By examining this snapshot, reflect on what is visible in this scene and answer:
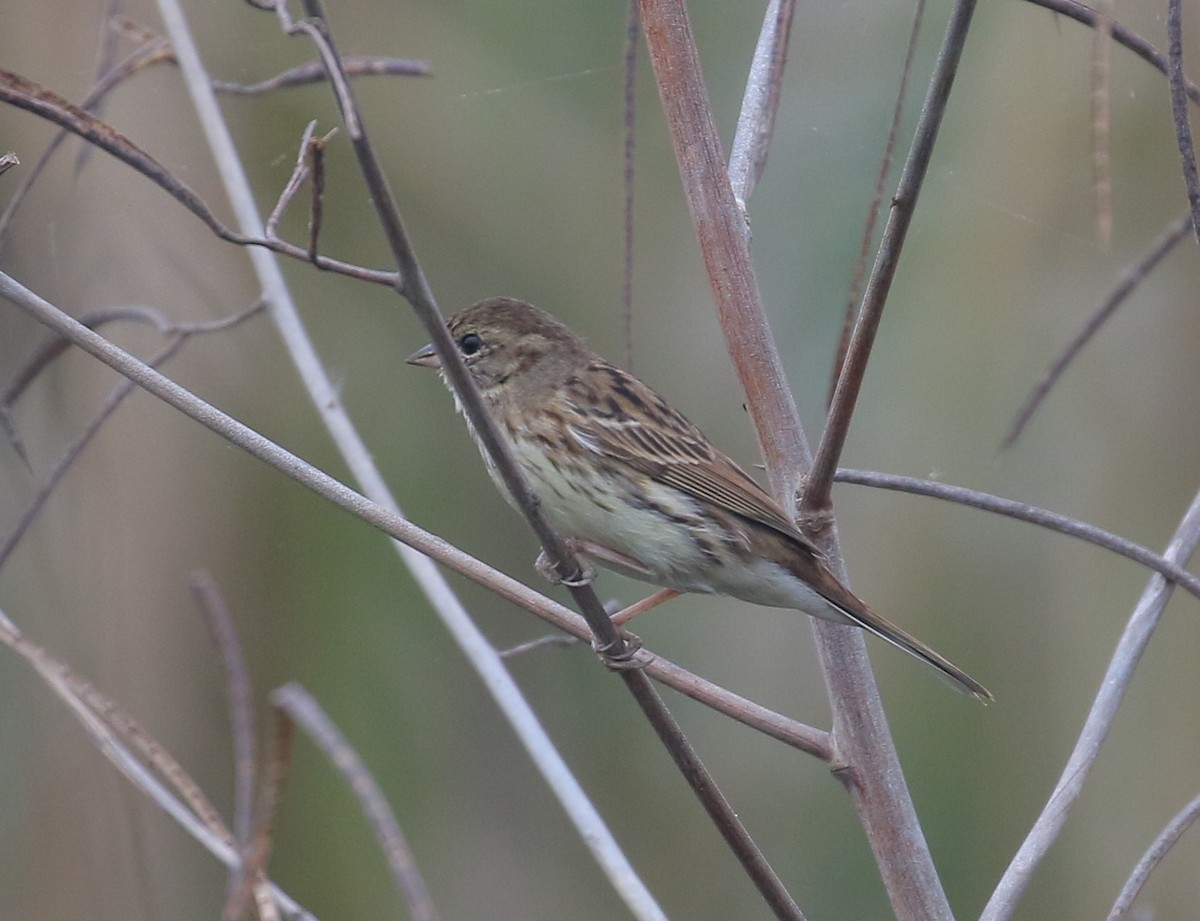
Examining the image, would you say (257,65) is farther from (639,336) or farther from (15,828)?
(15,828)

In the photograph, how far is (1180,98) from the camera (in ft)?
5.09

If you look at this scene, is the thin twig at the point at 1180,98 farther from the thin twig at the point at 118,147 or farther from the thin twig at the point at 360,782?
the thin twig at the point at 360,782

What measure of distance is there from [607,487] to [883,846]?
1018 millimetres

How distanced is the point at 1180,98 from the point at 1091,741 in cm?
82

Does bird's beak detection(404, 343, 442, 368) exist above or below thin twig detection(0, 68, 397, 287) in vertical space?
below

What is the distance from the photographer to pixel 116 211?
14.0 feet

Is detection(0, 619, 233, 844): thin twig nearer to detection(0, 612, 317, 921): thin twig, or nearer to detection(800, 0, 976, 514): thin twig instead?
detection(0, 612, 317, 921): thin twig

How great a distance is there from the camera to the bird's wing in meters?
2.68

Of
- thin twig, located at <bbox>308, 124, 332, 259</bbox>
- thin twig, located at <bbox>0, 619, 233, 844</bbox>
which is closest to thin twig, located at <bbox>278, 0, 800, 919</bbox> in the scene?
thin twig, located at <bbox>308, 124, 332, 259</bbox>

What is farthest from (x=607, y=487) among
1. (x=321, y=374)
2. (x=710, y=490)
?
(x=321, y=374)

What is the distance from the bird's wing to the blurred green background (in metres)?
1.18

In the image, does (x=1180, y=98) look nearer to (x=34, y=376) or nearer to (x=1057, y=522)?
(x=1057, y=522)

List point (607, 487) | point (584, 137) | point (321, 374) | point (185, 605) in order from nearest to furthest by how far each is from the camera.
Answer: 1. point (321, 374)
2. point (607, 487)
3. point (185, 605)
4. point (584, 137)

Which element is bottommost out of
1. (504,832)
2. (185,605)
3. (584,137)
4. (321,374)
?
(504,832)
